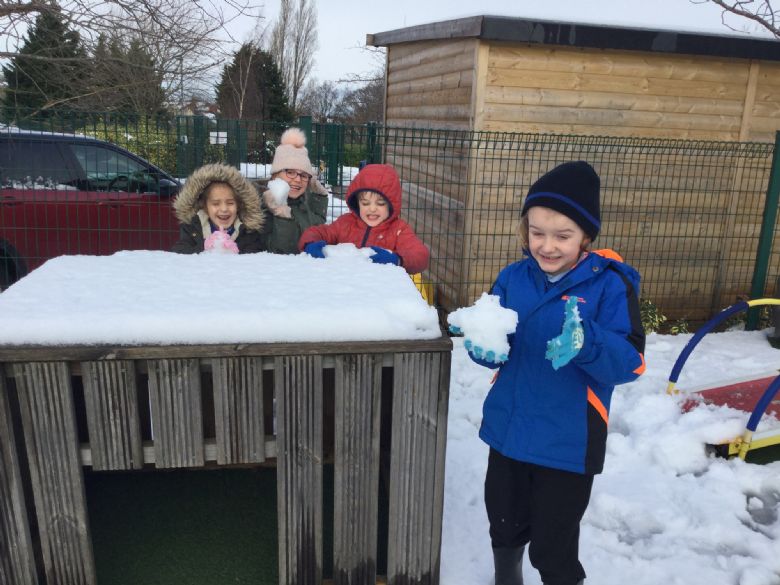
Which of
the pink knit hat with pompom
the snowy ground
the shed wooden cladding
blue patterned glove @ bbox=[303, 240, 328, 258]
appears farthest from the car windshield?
the shed wooden cladding

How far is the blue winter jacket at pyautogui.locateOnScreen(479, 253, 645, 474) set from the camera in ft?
6.37

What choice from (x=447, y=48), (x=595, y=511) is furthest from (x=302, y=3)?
(x=595, y=511)

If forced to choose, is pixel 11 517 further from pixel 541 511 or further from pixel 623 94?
pixel 623 94

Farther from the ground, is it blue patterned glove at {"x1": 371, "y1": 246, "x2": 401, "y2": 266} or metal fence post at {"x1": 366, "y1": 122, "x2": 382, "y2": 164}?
metal fence post at {"x1": 366, "y1": 122, "x2": 382, "y2": 164}

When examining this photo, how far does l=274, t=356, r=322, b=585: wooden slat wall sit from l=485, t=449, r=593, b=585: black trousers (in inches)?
25.2

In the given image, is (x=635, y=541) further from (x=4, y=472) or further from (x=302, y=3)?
(x=302, y=3)

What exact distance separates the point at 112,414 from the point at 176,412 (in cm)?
20

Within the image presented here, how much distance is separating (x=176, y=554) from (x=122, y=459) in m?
0.81

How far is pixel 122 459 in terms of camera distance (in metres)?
2.07

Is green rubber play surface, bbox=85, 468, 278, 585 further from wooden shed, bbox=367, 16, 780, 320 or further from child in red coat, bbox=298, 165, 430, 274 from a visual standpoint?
wooden shed, bbox=367, 16, 780, 320

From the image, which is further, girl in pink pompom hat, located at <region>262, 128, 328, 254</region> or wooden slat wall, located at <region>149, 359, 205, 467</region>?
girl in pink pompom hat, located at <region>262, 128, 328, 254</region>

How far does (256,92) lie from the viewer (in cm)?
3081

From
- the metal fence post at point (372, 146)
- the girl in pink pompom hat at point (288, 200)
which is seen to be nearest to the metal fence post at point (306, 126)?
the metal fence post at point (372, 146)

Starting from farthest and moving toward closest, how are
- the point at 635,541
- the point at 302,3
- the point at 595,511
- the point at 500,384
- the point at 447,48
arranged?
the point at 302,3 → the point at 447,48 → the point at 595,511 → the point at 635,541 → the point at 500,384
